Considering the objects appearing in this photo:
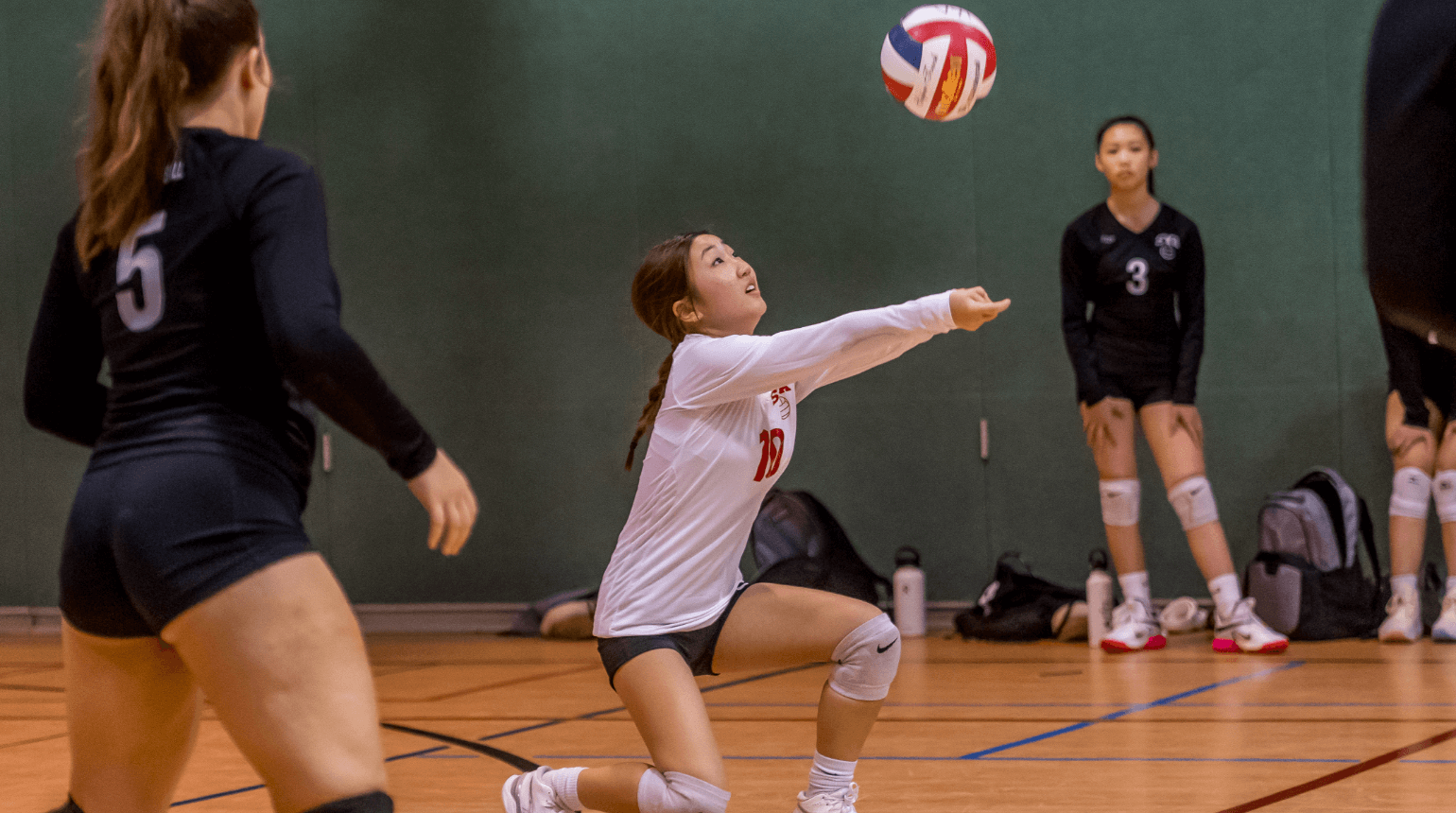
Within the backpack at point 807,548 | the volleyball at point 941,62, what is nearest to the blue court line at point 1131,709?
the volleyball at point 941,62

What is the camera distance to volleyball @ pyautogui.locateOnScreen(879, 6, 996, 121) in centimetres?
464

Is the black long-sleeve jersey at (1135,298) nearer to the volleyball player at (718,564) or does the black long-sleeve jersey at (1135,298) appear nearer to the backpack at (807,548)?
the backpack at (807,548)

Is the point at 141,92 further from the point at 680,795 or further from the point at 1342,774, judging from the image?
the point at 1342,774

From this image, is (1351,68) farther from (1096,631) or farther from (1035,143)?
(1096,631)

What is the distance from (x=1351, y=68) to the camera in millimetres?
7164

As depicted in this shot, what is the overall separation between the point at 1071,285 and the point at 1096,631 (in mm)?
1517

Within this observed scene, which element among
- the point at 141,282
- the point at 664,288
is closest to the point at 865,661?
the point at 664,288

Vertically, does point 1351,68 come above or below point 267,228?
above

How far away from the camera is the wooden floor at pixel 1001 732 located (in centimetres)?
367

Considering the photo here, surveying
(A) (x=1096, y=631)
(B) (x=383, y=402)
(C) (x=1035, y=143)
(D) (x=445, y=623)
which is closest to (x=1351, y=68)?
(C) (x=1035, y=143)

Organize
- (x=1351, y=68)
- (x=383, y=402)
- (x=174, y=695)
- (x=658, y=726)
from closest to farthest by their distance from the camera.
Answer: (x=383, y=402) → (x=174, y=695) → (x=658, y=726) → (x=1351, y=68)

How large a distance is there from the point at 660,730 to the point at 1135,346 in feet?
13.9

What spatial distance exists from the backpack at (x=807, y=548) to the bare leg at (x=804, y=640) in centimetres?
370

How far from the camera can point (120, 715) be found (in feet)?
6.40
